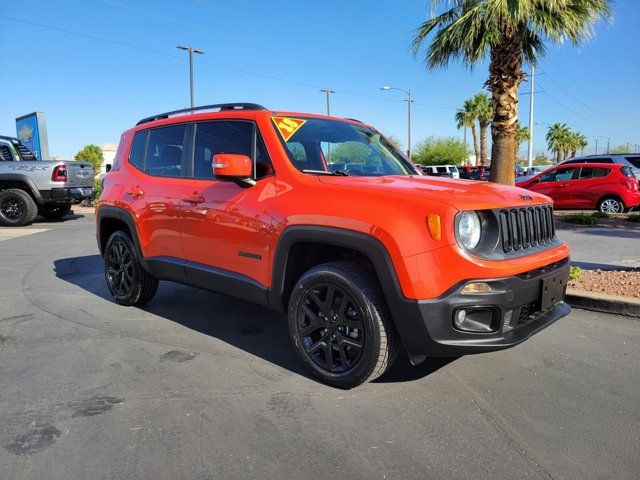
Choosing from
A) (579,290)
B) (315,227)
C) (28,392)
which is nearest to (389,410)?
(315,227)

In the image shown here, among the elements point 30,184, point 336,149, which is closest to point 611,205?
point 336,149

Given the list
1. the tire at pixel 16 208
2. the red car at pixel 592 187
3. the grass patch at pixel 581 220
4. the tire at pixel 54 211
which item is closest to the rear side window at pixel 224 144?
the grass patch at pixel 581 220

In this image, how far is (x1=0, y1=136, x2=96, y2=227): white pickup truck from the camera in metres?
12.6

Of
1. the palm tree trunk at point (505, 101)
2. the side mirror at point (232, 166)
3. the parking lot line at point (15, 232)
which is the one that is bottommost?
the parking lot line at point (15, 232)

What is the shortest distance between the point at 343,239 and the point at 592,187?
13.0 meters

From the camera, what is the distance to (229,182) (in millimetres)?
3852

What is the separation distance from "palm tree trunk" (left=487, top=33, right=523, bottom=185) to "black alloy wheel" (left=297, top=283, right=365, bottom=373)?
819 cm

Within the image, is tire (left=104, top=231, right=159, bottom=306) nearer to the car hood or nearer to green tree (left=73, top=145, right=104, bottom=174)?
the car hood

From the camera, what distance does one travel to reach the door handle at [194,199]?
4062 mm

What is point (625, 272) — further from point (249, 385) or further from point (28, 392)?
point (28, 392)

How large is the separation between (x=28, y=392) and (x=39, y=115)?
799 inches

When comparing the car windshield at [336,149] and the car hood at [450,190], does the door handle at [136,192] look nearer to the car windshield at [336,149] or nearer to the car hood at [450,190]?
the car windshield at [336,149]

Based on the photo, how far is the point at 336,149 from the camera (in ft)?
13.4

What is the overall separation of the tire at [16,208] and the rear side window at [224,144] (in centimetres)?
1053
